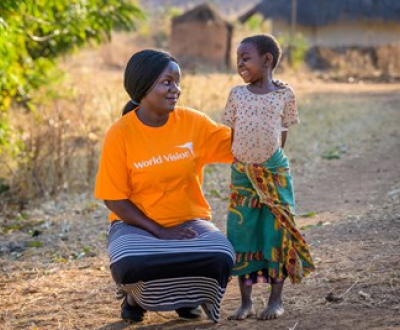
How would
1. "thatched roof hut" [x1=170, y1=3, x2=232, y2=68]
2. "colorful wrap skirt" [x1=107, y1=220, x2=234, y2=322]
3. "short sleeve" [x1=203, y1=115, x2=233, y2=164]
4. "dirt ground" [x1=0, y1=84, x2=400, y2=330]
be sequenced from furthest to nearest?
"thatched roof hut" [x1=170, y1=3, x2=232, y2=68], "short sleeve" [x1=203, y1=115, x2=233, y2=164], "dirt ground" [x1=0, y1=84, x2=400, y2=330], "colorful wrap skirt" [x1=107, y1=220, x2=234, y2=322]

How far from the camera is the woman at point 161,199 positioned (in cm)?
392

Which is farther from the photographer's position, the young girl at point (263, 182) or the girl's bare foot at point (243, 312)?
the girl's bare foot at point (243, 312)

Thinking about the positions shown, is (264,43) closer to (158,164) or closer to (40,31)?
(158,164)

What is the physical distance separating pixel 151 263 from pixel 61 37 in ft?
22.5

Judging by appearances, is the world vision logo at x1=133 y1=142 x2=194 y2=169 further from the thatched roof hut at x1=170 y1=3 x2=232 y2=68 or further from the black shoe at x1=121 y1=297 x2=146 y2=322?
the thatched roof hut at x1=170 y1=3 x2=232 y2=68

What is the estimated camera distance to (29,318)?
182 inches

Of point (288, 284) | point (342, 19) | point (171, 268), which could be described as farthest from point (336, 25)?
point (171, 268)

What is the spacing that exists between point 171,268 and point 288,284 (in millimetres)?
1123

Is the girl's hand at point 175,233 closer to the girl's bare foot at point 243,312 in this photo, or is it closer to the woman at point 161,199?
the woman at point 161,199

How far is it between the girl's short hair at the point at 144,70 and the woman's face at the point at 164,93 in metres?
0.03

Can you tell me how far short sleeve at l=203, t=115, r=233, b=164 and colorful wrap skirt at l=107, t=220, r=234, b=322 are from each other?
46cm

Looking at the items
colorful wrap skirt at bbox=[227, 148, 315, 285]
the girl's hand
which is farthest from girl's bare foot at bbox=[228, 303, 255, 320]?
the girl's hand

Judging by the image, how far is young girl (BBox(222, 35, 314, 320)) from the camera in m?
3.94

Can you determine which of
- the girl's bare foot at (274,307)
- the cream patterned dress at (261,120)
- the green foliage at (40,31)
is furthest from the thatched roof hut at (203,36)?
the girl's bare foot at (274,307)
